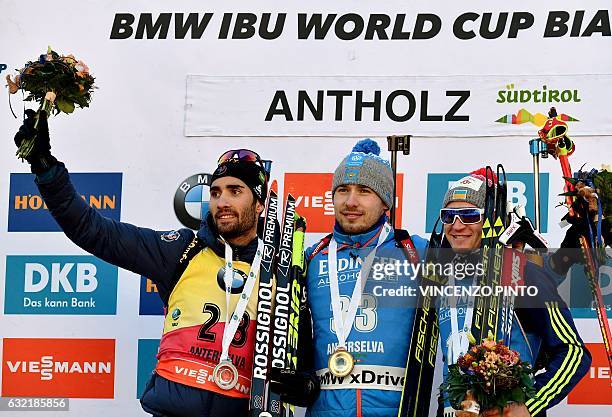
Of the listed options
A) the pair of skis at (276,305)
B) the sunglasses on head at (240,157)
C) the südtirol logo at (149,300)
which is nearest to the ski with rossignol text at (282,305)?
the pair of skis at (276,305)

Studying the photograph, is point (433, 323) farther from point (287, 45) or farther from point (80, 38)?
point (80, 38)

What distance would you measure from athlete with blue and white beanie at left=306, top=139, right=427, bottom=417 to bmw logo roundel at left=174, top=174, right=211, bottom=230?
74 cm

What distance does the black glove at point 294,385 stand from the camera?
4926 millimetres

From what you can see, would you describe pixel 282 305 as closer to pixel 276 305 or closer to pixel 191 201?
pixel 276 305

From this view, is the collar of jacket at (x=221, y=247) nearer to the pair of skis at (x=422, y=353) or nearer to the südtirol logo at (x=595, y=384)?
the pair of skis at (x=422, y=353)

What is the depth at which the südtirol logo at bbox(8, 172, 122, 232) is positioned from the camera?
589 cm

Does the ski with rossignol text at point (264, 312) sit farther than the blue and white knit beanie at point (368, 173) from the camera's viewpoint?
No

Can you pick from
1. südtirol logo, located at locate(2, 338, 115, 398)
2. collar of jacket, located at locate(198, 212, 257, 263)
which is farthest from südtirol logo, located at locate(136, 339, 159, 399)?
collar of jacket, located at locate(198, 212, 257, 263)

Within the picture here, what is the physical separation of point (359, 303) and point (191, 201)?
120cm

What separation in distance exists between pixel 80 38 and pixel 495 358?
2.61 metres

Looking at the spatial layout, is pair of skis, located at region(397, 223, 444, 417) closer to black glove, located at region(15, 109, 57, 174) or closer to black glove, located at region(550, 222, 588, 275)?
black glove, located at region(550, 222, 588, 275)

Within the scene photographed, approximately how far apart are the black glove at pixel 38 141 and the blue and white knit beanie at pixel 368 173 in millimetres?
1168

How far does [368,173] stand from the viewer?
519 cm

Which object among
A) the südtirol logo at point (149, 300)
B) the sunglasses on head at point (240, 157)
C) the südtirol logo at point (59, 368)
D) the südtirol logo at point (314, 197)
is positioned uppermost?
the sunglasses on head at point (240, 157)
